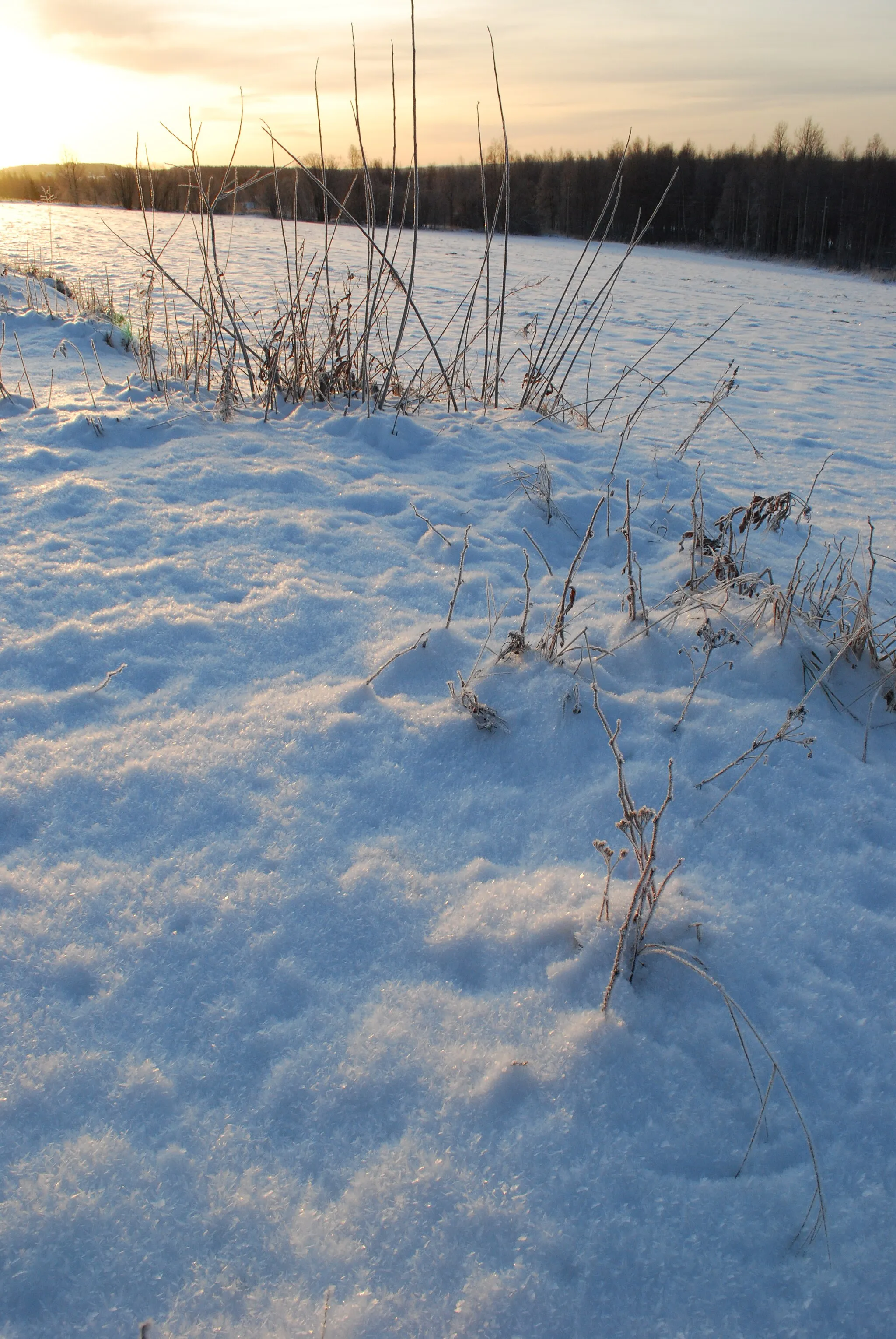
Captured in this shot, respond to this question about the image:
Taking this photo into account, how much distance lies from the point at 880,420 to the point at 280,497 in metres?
4.45

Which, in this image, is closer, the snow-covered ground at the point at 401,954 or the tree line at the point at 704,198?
the snow-covered ground at the point at 401,954

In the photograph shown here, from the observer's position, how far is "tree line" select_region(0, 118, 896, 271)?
32156mm

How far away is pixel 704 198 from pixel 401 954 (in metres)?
44.2

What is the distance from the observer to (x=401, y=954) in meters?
1.31

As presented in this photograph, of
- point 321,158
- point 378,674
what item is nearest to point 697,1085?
point 378,674

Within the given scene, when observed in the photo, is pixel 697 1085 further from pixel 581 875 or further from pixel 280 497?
pixel 280 497

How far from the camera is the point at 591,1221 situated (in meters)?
0.99

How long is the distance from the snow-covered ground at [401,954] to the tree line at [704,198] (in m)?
29.9

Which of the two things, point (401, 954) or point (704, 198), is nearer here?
point (401, 954)

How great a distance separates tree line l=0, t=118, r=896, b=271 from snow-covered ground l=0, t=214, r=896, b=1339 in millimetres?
29879

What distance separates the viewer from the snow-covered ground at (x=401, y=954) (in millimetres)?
947

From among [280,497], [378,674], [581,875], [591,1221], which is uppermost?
[280,497]

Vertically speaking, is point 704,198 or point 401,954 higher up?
point 704,198

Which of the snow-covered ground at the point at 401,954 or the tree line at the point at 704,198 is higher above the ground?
the tree line at the point at 704,198
